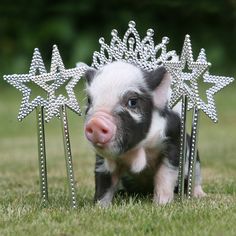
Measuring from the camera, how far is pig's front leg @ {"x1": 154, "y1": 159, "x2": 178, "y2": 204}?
4.33 meters

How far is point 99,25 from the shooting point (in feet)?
51.1

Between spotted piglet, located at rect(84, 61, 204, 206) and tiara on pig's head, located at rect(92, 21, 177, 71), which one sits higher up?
tiara on pig's head, located at rect(92, 21, 177, 71)

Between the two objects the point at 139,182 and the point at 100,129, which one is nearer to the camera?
the point at 100,129

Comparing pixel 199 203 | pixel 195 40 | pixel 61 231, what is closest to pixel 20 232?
pixel 61 231

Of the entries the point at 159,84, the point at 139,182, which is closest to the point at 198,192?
the point at 139,182

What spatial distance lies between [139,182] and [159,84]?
24.8 inches

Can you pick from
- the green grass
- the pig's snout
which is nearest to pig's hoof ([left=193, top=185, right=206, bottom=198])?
the green grass

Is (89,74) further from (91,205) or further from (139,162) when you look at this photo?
(91,205)

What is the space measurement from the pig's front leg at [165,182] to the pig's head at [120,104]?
0.29m

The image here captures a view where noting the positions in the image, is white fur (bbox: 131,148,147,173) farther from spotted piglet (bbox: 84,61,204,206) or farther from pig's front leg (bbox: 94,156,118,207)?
pig's front leg (bbox: 94,156,118,207)

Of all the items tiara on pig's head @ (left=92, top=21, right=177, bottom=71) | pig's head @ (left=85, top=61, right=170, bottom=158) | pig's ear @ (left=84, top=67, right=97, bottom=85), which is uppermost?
tiara on pig's head @ (left=92, top=21, right=177, bottom=71)

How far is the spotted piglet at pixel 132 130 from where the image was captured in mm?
3986

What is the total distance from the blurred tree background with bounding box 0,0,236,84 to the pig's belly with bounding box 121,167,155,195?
10.3m

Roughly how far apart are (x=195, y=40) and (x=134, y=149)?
36.9ft
